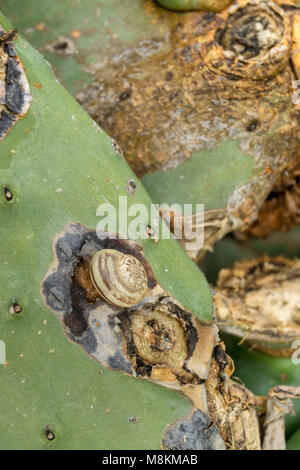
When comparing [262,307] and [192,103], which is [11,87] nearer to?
[192,103]

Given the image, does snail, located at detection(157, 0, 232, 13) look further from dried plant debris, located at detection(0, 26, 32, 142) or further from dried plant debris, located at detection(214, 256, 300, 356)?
dried plant debris, located at detection(214, 256, 300, 356)

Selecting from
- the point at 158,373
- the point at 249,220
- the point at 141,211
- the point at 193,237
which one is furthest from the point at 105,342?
the point at 249,220

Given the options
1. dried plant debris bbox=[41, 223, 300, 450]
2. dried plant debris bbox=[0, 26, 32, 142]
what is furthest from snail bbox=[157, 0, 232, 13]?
dried plant debris bbox=[41, 223, 300, 450]

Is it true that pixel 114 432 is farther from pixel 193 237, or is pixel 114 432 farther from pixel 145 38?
pixel 145 38

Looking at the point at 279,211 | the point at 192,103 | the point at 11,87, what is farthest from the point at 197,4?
the point at 279,211

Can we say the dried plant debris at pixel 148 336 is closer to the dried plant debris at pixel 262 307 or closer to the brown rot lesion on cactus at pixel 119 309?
Result: the brown rot lesion on cactus at pixel 119 309
